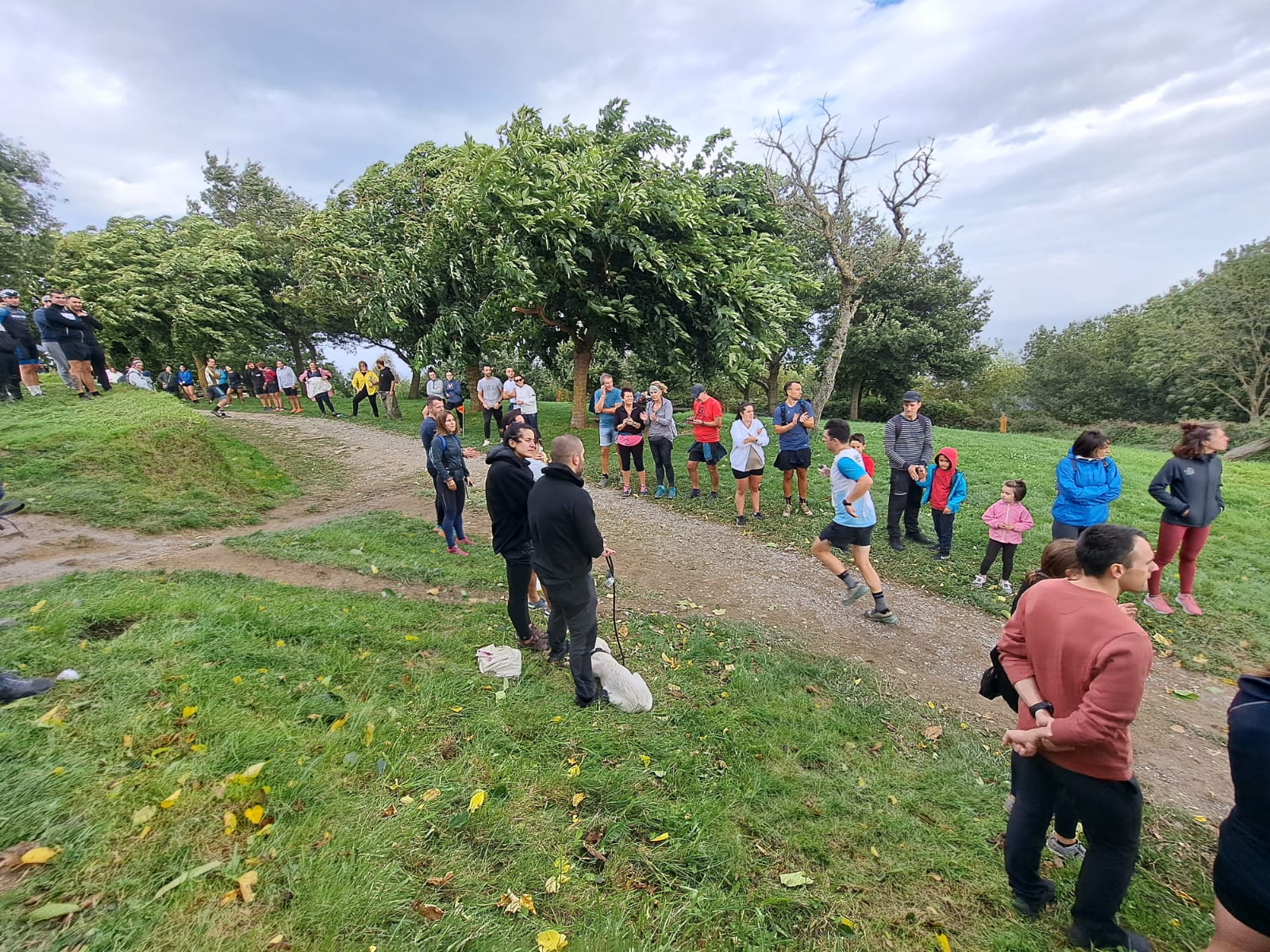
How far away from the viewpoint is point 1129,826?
2.38m

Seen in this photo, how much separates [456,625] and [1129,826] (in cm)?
496

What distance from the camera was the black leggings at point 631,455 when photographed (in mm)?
10906

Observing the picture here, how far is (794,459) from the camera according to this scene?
9.38m

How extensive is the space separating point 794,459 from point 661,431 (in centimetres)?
252

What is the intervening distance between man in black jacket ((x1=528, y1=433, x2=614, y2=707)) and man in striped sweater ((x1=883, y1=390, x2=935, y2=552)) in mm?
5515

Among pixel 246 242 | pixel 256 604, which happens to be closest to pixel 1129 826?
pixel 256 604

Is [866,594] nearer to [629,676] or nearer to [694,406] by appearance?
[629,676]

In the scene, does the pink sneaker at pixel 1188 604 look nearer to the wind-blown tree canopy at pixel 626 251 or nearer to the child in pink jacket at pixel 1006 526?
the child in pink jacket at pixel 1006 526

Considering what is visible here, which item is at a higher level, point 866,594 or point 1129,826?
point 1129,826

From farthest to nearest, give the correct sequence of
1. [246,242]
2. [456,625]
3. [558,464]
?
[246,242]
[456,625]
[558,464]

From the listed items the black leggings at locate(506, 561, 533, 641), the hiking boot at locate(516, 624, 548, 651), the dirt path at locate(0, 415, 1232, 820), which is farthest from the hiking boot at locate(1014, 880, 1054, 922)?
the black leggings at locate(506, 561, 533, 641)

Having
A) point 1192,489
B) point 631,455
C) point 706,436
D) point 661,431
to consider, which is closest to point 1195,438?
point 1192,489

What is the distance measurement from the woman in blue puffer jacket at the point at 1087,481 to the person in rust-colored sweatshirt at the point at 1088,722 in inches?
166

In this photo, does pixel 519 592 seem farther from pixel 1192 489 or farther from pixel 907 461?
pixel 1192 489
